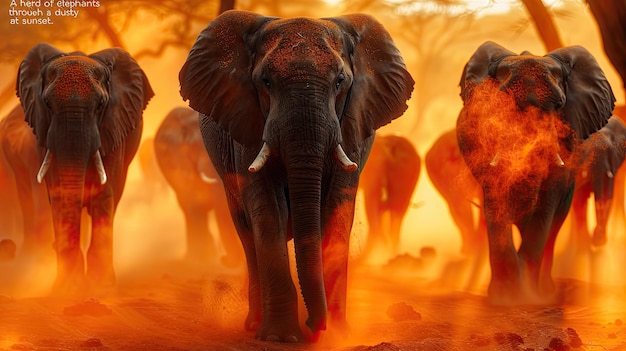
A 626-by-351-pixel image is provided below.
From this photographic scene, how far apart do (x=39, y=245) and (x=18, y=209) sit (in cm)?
339

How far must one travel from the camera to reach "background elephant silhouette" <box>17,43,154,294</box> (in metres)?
8.74

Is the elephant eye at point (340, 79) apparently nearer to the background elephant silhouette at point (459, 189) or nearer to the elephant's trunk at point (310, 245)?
the elephant's trunk at point (310, 245)

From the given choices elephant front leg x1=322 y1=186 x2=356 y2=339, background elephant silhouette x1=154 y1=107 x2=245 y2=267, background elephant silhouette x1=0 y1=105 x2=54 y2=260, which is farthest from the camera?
background elephant silhouette x1=154 y1=107 x2=245 y2=267

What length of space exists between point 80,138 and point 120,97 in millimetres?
932

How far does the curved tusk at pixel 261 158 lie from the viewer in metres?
5.95

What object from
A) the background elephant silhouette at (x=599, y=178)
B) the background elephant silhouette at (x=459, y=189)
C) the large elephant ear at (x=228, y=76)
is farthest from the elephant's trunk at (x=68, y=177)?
the background elephant silhouette at (x=459, y=189)

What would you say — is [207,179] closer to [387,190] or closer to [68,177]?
[387,190]

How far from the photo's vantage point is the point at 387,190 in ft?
42.6

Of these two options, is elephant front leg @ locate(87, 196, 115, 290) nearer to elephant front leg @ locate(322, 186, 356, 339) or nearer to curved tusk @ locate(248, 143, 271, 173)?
elephant front leg @ locate(322, 186, 356, 339)

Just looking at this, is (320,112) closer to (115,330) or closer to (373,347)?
(373,347)

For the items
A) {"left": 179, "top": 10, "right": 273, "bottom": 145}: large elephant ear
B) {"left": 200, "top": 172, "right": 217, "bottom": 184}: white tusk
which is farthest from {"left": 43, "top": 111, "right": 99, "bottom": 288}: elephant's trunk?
{"left": 200, "top": 172, "right": 217, "bottom": 184}: white tusk

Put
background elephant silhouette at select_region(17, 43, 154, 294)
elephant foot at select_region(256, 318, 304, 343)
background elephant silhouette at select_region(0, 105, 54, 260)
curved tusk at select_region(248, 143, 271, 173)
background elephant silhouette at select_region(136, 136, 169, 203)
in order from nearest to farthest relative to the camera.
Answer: curved tusk at select_region(248, 143, 271, 173) < elephant foot at select_region(256, 318, 304, 343) < background elephant silhouette at select_region(17, 43, 154, 294) < background elephant silhouette at select_region(0, 105, 54, 260) < background elephant silhouette at select_region(136, 136, 169, 203)

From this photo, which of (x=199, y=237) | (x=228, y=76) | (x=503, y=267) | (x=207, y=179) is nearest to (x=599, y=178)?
(x=503, y=267)

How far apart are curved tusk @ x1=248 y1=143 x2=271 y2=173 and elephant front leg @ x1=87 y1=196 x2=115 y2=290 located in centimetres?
354
